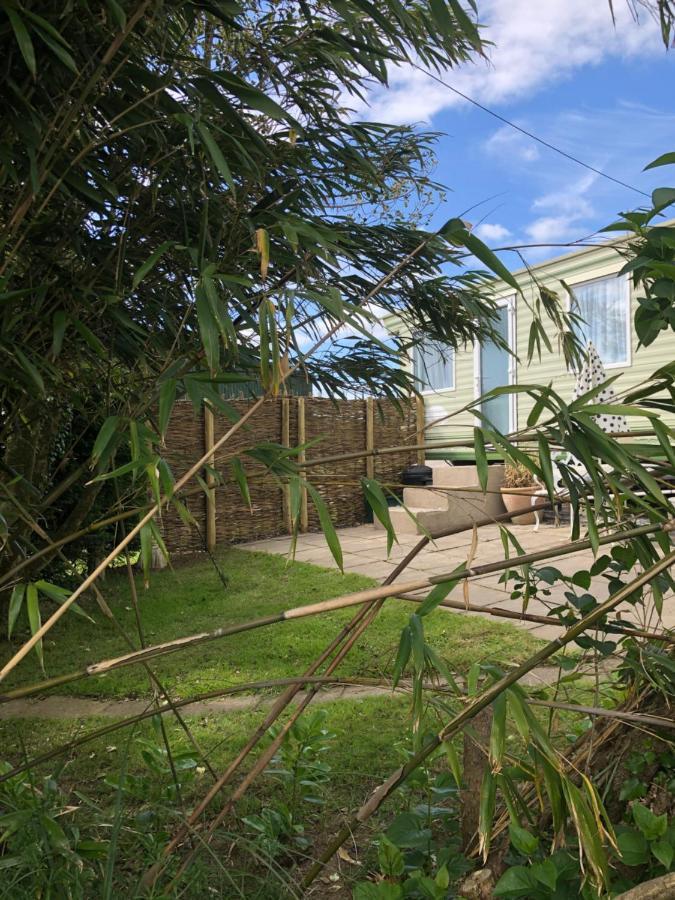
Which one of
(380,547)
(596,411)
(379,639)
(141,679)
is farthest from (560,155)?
(596,411)

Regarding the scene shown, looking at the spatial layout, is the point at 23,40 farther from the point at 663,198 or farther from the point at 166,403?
the point at 663,198

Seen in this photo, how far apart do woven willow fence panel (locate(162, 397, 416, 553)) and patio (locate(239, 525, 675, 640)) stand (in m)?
0.33

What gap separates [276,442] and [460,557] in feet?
8.78

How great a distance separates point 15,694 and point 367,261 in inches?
77.5

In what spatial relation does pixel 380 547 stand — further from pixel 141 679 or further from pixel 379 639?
pixel 141 679

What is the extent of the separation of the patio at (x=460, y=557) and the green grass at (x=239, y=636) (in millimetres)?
341

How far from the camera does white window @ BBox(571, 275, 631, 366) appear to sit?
9.44 m

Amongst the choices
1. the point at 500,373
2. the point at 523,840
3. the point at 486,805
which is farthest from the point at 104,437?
the point at 500,373

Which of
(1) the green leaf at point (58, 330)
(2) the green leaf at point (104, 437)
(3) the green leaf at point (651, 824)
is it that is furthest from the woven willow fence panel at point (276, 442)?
(3) the green leaf at point (651, 824)

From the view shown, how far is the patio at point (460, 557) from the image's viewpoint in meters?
4.84

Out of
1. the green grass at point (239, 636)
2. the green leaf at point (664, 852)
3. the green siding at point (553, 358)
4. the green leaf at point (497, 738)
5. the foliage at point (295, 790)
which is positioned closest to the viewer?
the green leaf at point (497, 738)

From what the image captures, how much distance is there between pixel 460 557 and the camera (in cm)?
689

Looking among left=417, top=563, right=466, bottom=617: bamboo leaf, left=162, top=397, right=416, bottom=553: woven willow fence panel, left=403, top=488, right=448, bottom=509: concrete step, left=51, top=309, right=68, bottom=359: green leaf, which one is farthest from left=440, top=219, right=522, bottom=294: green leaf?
left=403, top=488, right=448, bottom=509: concrete step

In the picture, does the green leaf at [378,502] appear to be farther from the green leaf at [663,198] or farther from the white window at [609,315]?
the white window at [609,315]
